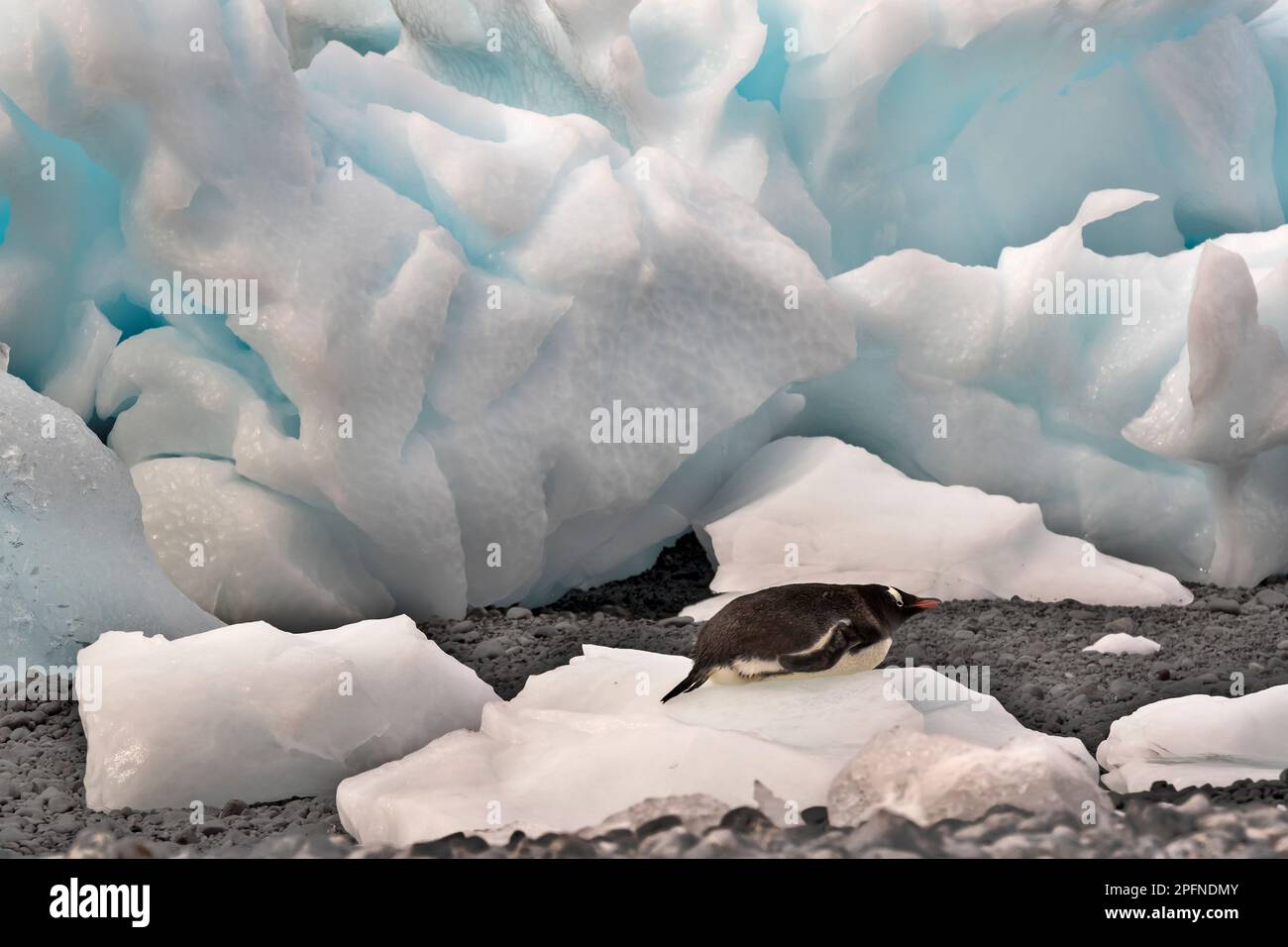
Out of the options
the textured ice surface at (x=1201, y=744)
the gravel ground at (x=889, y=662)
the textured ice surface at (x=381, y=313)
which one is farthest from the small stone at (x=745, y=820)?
the textured ice surface at (x=381, y=313)

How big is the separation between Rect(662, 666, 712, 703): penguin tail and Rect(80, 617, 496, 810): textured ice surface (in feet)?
1.84

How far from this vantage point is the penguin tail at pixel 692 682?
3.00 m

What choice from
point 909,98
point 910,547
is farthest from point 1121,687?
point 909,98

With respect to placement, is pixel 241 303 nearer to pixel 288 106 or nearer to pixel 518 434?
pixel 288 106

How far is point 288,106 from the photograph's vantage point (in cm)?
418

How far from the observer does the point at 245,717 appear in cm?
295

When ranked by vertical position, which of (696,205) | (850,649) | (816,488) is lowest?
(850,649)

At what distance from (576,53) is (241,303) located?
2.01m

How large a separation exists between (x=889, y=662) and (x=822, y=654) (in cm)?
85

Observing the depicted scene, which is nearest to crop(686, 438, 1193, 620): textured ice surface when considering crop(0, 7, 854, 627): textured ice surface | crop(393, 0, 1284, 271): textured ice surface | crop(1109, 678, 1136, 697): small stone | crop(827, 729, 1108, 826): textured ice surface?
crop(0, 7, 854, 627): textured ice surface

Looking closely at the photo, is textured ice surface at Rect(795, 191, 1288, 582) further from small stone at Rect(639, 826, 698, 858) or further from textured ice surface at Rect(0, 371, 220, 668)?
small stone at Rect(639, 826, 698, 858)

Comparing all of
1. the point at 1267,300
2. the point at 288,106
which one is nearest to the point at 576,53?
the point at 288,106

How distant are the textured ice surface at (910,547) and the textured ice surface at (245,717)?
167 cm
